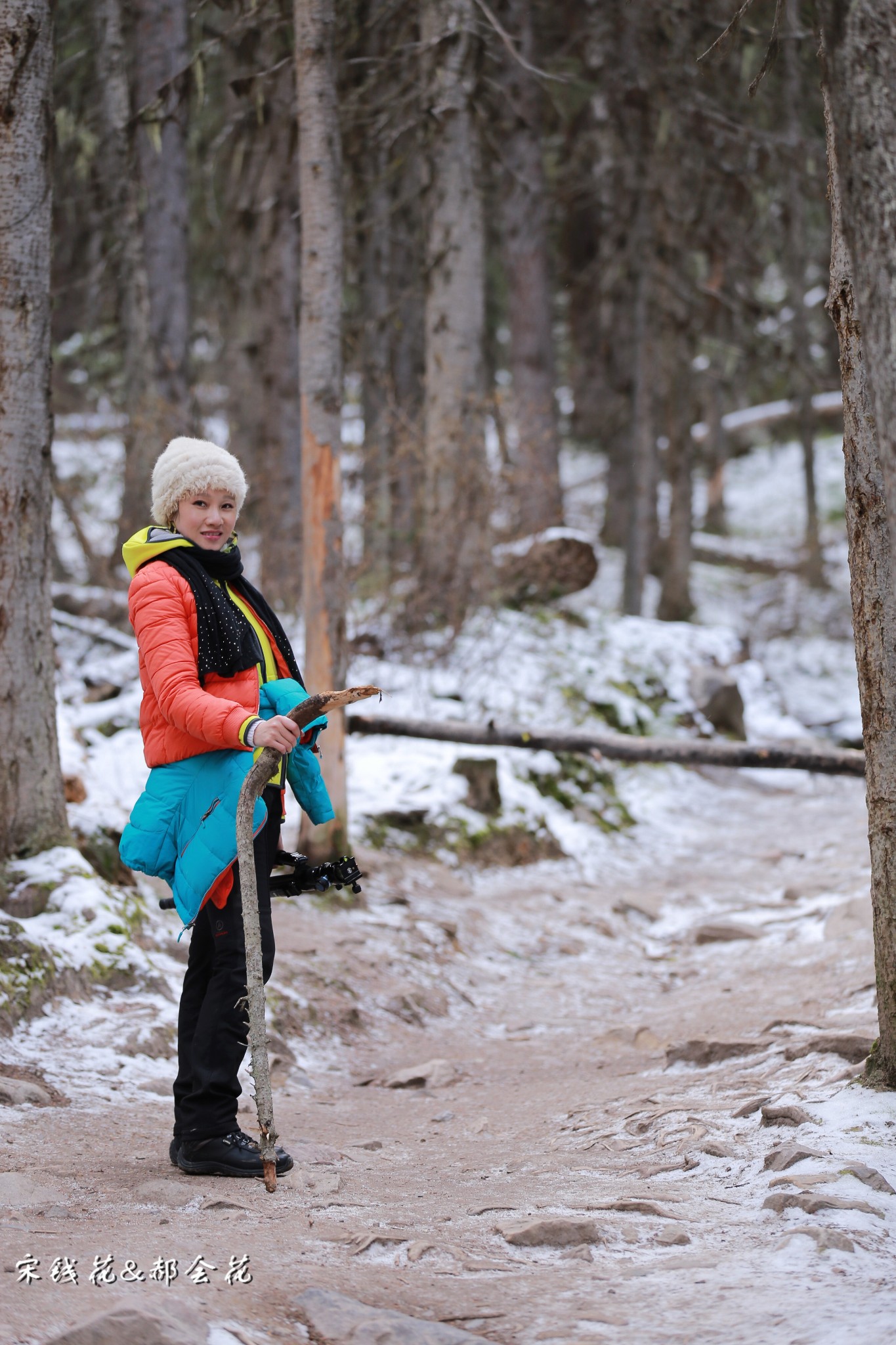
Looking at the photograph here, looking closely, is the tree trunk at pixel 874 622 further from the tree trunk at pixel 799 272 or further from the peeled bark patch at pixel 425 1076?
the tree trunk at pixel 799 272

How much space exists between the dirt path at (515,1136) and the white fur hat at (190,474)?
6.42ft

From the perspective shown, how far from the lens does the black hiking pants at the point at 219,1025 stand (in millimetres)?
3406

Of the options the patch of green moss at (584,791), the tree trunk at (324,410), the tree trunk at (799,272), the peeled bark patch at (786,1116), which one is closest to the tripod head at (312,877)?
the peeled bark patch at (786,1116)

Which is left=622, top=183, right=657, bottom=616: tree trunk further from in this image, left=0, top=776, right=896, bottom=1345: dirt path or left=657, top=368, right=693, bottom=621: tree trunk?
left=0, top=776, right=896, bottom=1345: dirt path

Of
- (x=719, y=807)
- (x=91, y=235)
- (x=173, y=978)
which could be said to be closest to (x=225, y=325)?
(x=91, y=235)

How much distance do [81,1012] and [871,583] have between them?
344cm

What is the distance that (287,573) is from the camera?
37.3ft

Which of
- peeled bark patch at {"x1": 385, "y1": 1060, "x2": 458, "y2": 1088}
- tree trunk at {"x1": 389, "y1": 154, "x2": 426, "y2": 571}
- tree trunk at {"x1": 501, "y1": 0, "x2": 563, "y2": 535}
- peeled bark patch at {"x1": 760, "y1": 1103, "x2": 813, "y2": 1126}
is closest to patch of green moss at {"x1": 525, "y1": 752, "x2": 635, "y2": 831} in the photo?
tree trunk at {"x1": 389, "y1": 154, "x2": 426, "y2": 571}

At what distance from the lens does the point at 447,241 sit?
1127 centimetres

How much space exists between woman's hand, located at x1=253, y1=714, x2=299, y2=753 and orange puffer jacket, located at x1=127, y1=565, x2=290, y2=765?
94mm

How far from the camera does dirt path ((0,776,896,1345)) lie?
2475mm

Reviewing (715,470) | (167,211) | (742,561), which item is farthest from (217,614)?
(715,470)

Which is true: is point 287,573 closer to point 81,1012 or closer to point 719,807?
point 719,807

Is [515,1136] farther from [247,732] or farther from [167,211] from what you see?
[167,211]
